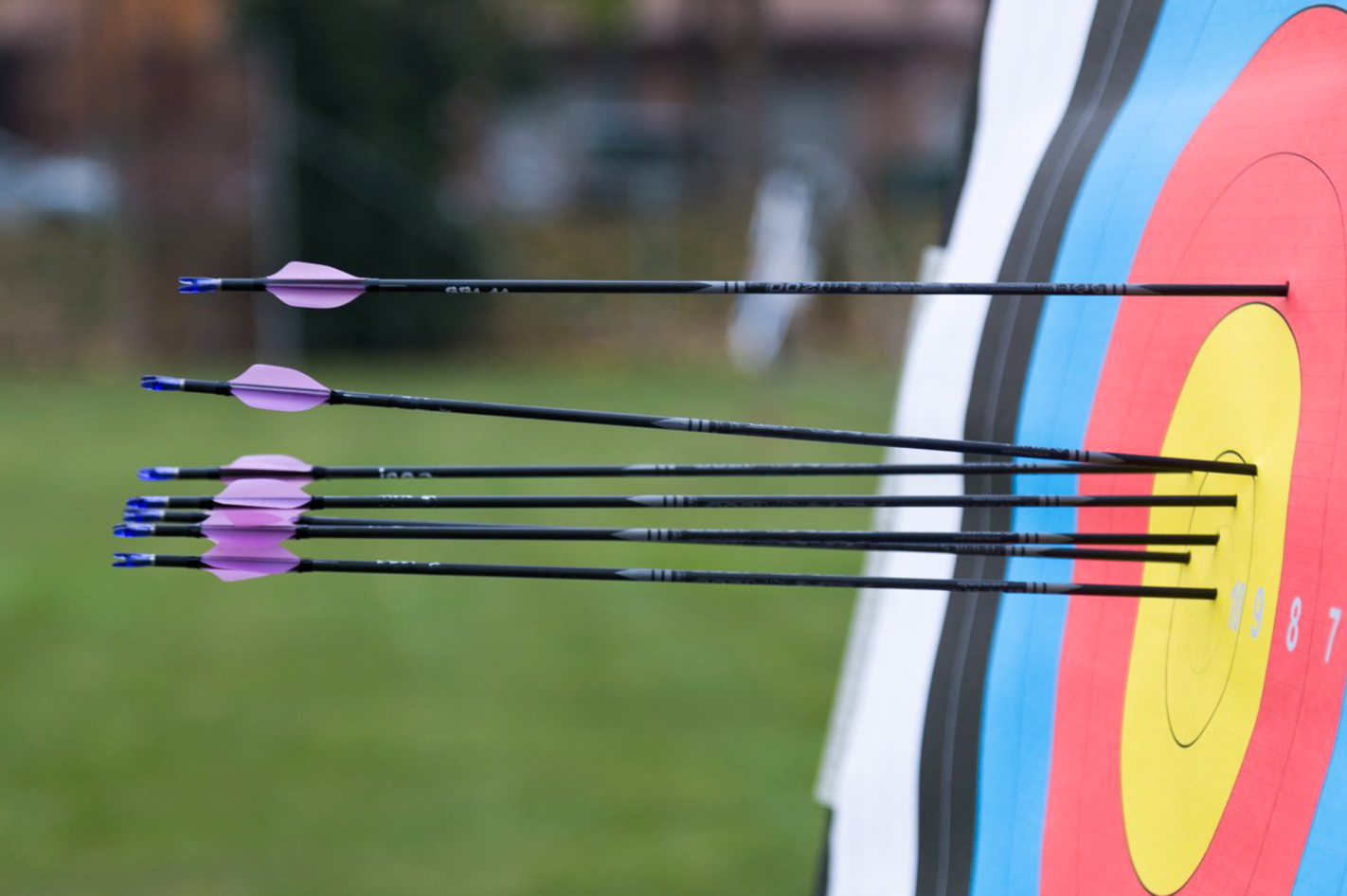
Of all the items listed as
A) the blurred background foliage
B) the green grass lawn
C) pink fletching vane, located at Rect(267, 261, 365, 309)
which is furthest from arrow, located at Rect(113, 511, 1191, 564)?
the green grass lawn

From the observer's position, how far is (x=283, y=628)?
4441mm

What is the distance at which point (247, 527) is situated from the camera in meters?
0.80

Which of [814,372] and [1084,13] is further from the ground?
[814,372]

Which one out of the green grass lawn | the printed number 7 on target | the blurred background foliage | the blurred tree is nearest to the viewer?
the printed number 7 on target

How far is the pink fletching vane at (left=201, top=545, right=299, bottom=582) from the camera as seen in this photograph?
2.60 feet

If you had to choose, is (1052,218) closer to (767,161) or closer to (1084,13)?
(1084,13)

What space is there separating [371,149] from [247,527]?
494 inches

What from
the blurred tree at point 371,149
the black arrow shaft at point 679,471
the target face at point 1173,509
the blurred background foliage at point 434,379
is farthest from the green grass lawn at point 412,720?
the blurred tree at point 371,149

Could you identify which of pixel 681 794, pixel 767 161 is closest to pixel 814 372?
pixel 767 161

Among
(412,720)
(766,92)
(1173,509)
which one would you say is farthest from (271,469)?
(766,92)

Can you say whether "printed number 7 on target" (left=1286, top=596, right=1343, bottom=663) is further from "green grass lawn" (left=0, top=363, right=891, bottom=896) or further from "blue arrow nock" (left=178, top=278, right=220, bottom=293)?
"green grass lawn" (left=0, top=363, right=891, bottom=896)

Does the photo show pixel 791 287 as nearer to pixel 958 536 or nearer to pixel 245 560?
pixel 958 536

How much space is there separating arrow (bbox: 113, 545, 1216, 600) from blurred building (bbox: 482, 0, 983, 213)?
16912 millimetres

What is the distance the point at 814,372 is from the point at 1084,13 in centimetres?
1127
